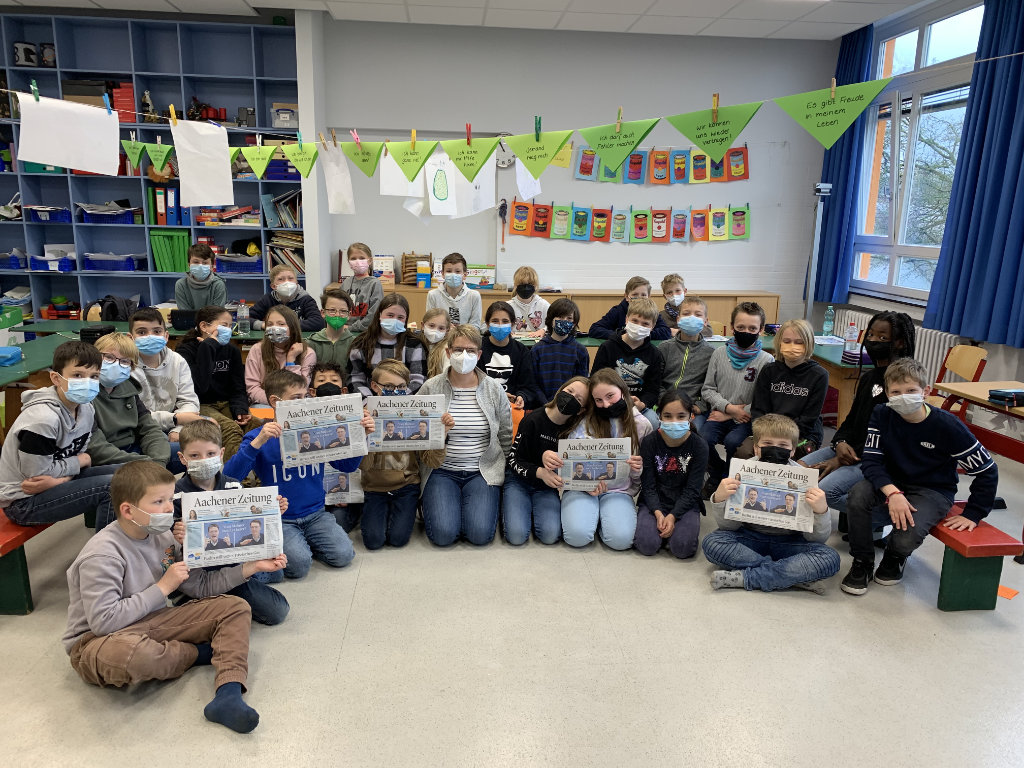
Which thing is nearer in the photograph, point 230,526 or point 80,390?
point 230,526

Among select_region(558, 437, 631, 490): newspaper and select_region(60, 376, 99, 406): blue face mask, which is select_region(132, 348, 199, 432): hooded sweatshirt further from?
select_region(558, 437, 631, 490): newspaper

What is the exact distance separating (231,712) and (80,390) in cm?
154

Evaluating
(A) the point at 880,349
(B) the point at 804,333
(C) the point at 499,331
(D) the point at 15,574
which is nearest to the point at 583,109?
(C) the point at 499,331

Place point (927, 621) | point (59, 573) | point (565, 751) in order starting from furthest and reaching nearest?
point (59, 573) < point (927, 621) < point (565, 751)

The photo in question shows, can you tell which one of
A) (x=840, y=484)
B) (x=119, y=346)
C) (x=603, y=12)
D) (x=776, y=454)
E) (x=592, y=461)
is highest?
(x=603, y=12)

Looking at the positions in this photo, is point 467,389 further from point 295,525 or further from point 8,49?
point 8,49

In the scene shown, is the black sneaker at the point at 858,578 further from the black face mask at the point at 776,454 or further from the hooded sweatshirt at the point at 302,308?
the hooded sweatshirt at the point at 302,308

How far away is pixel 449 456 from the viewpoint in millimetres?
3758

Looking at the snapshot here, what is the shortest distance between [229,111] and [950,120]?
23.2 feet

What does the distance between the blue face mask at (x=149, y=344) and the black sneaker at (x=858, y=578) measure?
370 centimetres

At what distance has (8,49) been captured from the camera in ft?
22.3

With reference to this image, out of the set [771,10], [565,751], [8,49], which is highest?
[771,10]

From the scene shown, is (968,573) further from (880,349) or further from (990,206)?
(990,206)

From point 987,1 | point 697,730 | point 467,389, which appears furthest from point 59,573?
point 987,1
